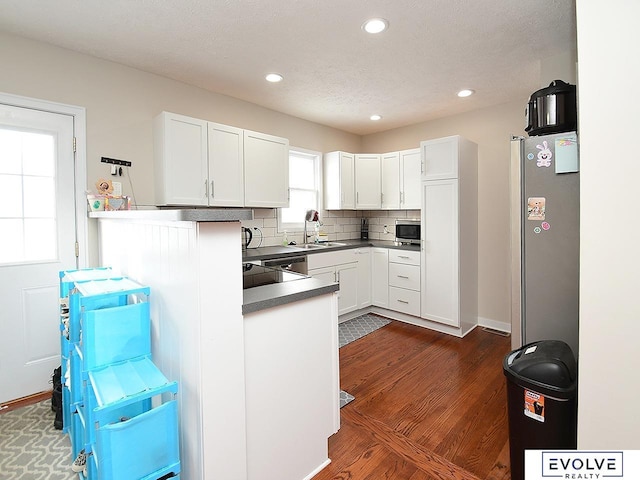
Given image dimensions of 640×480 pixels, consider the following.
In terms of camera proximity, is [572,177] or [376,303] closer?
[572,177]

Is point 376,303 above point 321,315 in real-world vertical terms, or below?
below

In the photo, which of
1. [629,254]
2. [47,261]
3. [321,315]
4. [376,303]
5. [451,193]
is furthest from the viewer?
[376,303]

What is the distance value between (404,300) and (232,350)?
10.3 feet

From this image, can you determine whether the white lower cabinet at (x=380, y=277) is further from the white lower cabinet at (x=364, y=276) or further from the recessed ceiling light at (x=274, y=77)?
the recessed ceiling light at (x=274, y=77)

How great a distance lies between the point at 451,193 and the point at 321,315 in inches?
102

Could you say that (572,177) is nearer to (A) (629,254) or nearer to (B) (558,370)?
(A) (629,254)

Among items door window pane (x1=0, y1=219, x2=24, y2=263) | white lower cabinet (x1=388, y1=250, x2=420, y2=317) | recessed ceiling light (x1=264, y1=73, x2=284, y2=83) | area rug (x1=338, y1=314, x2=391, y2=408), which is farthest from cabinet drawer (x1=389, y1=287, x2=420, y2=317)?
door window pane (x1=0, y1=219, x2=24, y2=263)

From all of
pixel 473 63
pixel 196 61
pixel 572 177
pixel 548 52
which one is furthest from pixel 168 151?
pixel 548 52

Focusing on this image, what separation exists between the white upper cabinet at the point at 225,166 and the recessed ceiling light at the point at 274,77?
23.1 inches

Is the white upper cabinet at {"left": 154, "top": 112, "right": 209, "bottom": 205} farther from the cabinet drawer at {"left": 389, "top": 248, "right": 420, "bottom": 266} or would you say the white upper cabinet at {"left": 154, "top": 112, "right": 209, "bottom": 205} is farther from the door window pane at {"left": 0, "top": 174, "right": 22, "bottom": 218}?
the cabinet drawer at {"left": 389, "top": 248, "right": 420, "bottom": 266}

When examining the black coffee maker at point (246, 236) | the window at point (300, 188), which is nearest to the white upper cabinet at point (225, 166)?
the black coffee maker at point (246, 236)

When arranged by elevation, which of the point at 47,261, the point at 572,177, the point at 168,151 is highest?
the point at 168,151

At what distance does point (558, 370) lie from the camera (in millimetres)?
1409

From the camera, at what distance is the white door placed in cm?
231
